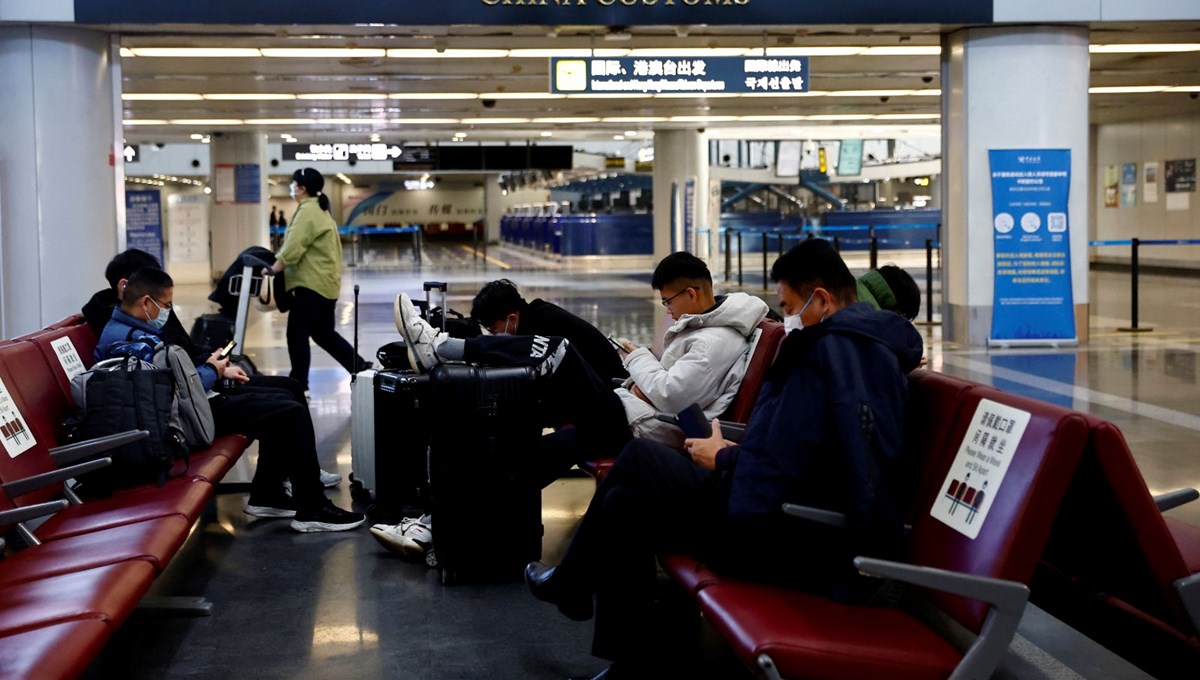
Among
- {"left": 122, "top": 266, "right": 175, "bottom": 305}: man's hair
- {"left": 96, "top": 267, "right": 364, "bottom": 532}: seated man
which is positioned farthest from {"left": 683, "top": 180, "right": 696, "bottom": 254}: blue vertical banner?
{"left": 122, "top": 266, "right": 175, "bottom": 305}: man's hair

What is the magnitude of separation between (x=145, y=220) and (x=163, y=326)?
16368 mm

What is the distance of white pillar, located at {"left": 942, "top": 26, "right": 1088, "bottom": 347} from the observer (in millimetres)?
11938

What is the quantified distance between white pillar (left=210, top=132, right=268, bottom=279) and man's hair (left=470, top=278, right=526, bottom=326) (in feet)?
75.3

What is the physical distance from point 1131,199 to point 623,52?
15398 mm

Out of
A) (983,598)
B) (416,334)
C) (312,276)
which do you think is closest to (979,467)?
(983,598)

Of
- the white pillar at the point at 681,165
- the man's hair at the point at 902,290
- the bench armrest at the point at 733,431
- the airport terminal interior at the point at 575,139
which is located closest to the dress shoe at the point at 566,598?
the airport terminal interior at the point at 575,139

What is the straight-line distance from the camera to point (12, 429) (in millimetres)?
4215

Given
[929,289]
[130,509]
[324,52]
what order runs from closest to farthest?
[130,509] → [929,289] → [324,52]

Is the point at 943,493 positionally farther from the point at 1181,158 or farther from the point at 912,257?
the point at 912,257

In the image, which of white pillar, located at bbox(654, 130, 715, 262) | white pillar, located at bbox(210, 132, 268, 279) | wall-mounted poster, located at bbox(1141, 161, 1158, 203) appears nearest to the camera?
wall-mounted poster, located at bbox(1141, 161, 1158, 203)

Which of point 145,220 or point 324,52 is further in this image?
point 145,220

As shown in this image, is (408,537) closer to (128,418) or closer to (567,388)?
(567,388)

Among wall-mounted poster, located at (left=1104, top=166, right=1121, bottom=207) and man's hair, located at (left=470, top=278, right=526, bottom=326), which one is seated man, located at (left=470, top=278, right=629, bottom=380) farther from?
wall-mounted poster, located at (left=1104, top=166, right=1121, bottom=207)

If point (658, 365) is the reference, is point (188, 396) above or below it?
below
